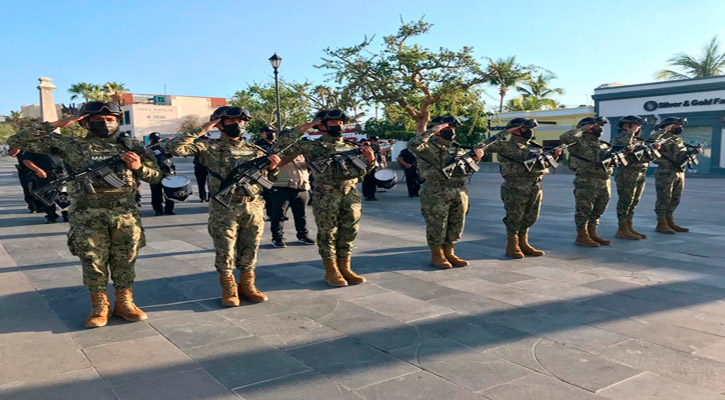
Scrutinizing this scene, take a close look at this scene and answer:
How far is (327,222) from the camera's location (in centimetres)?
541

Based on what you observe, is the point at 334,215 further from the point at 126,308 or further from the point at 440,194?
the point at 126,308

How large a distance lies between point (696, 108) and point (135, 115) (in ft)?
192

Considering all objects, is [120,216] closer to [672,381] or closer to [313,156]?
[313,156]

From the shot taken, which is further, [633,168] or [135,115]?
[135,115]

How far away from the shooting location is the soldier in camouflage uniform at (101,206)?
13.7ft

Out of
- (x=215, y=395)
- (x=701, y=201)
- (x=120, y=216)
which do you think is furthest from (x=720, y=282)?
(x=701, y=201)

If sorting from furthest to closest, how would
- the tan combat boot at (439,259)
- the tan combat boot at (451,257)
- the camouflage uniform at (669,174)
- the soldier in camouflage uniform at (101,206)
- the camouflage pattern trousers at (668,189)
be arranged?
1. the camouflage pattern trousers at (668,189)
2. the camouflage uniform at (669,174)
3. the tan combat boot at (451,257)
4. the tan combat boot at (439,259)
5. the soldier in camouflage uniform at (101,206)

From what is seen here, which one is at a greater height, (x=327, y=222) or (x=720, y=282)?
(x=327, y=222)

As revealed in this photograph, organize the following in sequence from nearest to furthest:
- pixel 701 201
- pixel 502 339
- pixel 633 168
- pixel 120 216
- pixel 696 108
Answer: pixel 502 339, pixel 120 216, pixel 633 168, pixel 701 201, pixel 696 108

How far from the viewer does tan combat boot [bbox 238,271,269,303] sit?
4934 mm

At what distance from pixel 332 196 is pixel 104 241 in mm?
2160

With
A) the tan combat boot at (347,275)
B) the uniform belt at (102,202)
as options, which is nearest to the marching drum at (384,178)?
the tan combat boot at (347,275)

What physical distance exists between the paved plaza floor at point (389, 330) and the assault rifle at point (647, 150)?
5.25 ft

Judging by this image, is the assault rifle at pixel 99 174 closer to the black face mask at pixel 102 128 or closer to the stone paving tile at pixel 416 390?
the black face mask at pixel 102 128
